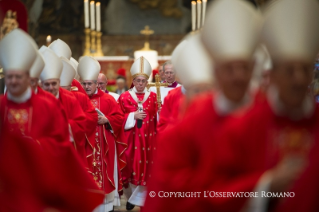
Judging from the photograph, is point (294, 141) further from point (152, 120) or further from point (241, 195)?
point (152, 120)

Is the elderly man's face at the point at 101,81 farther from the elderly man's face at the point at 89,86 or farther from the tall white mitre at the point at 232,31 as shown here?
the tall white mitre at the point at 232,31

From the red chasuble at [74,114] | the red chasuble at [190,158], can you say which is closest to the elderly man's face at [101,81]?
the red chasuble at [74,114]

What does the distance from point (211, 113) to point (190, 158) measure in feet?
0.92

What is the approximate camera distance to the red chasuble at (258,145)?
10.1 feet

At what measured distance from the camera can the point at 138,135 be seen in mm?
10430

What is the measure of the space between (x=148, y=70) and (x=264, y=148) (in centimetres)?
793

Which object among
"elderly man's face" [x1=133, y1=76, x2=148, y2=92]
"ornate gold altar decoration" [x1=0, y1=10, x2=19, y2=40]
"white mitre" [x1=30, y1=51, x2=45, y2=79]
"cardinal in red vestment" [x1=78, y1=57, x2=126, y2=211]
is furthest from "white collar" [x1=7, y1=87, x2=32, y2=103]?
"ornate gold altar decoration" [x1=0, y1=10, x2=19, y2=40]

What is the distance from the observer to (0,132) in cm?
399

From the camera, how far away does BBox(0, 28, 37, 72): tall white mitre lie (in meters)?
4.81

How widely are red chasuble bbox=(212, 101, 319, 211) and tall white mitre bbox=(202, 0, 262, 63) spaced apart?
0.31m

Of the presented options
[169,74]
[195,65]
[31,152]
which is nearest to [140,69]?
[169,74]

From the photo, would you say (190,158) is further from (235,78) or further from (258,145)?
(235,78)

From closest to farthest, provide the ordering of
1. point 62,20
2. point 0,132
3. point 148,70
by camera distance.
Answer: point 0,132
point 148,70
point 62,20

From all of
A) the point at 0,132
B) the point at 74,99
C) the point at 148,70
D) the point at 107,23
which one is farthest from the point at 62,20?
the point at 0,132
